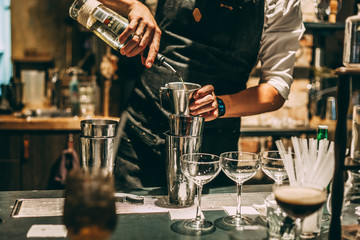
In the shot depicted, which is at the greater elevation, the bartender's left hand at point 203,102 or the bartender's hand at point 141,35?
the bartender's hand at point 141,35

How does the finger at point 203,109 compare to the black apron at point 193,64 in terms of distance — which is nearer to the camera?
the finger at point 203,109

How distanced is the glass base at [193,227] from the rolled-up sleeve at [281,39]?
2.58ft

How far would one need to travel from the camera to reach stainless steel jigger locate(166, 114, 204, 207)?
1233 millimetres

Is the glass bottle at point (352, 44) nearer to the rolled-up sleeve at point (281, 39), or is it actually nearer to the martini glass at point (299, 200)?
the martini glass at point (299, 200)

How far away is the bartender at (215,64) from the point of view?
165 cm

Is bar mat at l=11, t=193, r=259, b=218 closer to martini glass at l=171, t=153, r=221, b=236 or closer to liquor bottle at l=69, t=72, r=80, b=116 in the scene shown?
martini glass at l=171, t=153, r=221, b=236

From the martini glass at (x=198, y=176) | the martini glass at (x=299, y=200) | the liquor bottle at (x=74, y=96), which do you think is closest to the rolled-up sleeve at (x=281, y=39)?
the martini glass at (x=198, y=176)

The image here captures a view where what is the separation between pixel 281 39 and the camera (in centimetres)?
166

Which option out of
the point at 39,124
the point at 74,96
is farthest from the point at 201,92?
the point at 74,96

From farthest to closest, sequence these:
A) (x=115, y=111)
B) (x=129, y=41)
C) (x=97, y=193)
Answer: (x=115, y=111) < (x=129, y=41) < (x=97, y=193)

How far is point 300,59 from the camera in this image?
2965 millimetres

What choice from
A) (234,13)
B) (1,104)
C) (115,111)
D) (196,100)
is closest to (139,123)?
(196,100)

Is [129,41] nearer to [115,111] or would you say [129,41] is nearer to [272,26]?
[272,26]

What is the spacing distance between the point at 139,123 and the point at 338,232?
0.94 meters
